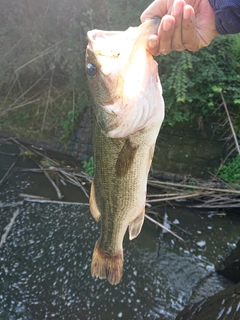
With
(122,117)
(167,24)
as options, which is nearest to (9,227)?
(122,117)

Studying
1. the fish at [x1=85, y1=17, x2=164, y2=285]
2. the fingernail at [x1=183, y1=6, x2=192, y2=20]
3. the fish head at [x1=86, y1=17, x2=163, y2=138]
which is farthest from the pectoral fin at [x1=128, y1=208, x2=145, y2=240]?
the fingernail at [x1=183, y1=6, x2=192, y2=20]

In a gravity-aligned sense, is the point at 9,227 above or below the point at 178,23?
below

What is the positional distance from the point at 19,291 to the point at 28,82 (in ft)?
16.3

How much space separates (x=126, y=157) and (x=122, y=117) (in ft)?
0.79

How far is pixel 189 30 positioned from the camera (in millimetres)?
1360

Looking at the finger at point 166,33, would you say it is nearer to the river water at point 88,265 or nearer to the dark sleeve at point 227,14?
the dark sleeve at point 227,14

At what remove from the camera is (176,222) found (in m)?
4.20

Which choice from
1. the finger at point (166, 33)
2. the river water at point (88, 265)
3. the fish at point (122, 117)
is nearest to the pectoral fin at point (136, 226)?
the fish at point (122, 117)

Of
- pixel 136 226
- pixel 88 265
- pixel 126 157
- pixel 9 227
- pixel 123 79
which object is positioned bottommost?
pixel 88 265

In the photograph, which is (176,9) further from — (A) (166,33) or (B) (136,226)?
(B) (136,226)

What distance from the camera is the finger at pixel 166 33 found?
4.22ft

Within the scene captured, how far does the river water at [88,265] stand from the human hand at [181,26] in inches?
100

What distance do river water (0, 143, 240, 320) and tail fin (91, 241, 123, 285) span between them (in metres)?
1.23

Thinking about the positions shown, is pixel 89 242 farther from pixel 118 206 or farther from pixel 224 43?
pixel 224 43
